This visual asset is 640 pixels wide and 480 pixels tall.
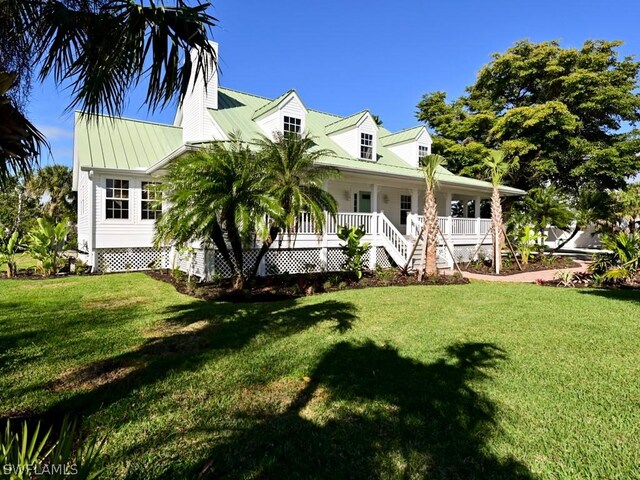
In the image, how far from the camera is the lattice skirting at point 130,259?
47.0 feet

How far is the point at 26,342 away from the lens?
18.5ft

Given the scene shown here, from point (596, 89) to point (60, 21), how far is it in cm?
2926

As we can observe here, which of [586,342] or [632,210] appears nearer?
[586,342]

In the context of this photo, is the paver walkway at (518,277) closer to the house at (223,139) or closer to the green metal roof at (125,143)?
the house at (223,139)

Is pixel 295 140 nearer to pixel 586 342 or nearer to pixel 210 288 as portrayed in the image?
pixel 210 288

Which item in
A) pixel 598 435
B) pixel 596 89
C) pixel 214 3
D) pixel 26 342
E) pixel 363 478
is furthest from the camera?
pixel 596 89

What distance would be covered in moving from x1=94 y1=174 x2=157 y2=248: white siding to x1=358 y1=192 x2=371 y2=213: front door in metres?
9.57

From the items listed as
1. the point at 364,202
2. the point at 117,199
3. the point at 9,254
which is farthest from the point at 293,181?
the point at 9,254

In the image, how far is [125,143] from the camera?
16047mm

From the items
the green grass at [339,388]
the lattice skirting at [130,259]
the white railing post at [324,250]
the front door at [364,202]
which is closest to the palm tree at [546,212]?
the front door at [364,202]

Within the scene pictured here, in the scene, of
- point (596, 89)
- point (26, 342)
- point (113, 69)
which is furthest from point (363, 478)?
point (596, 89)

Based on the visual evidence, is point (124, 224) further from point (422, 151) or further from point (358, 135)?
point (422, 151)

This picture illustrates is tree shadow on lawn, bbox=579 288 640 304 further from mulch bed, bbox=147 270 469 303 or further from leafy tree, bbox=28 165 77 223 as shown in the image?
leafy tree, bbox=28 165 77 223

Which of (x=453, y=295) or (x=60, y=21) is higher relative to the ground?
(x=60, y=21)
